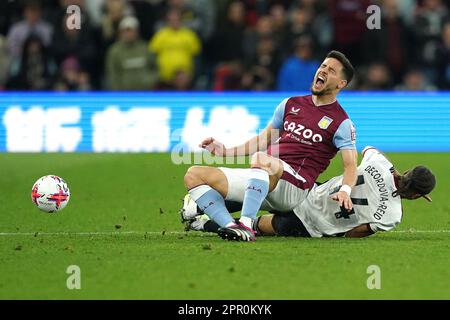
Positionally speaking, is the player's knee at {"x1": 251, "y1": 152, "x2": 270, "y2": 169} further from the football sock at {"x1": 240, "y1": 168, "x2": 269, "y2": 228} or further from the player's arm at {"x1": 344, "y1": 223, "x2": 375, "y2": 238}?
the player's arm at {"x1": 344, "y1": 223, "x2": 375, "y2": 238}

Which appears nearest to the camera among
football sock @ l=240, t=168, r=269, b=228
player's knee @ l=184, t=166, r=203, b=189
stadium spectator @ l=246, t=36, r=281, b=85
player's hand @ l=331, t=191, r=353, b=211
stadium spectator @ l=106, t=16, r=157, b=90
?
player's hand @ l=331, t=191, r=353, b=211

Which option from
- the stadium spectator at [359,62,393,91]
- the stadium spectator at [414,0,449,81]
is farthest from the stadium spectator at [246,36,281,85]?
the stadium spectator at [414,0,449,81]

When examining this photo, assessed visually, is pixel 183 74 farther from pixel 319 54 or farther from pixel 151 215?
pixel 151 215

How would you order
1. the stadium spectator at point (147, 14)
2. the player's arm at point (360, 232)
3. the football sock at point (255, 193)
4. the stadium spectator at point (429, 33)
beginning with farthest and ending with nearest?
the stadium spectator at point (147, 14), the stadium spectator at point (429, 33), the player's arm at point (360, 232), the football sock at point (255, 193)

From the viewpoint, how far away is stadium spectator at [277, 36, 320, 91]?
1912 cm

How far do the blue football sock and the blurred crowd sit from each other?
9132 mm

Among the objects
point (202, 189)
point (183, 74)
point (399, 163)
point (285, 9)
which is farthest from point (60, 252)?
point (285, 9)

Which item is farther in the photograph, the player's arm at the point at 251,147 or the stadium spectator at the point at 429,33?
the stadium spectator at the point at 429,33

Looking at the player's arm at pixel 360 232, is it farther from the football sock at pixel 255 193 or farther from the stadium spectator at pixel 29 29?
the stadium spectator at pixel 29 29

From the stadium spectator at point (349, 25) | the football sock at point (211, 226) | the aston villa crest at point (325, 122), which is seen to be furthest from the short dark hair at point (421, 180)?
the stadium spectator at point (349, 25)

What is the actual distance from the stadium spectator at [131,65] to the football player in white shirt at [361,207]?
882 centimetres

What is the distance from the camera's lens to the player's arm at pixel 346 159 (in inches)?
385

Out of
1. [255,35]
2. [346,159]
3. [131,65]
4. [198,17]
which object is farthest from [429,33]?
[346,159]

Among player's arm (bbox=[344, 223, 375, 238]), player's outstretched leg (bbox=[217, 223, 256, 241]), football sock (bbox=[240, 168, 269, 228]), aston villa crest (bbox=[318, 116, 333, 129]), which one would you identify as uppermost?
aston villa crest (bbox=[318, 116, 333, 129])
